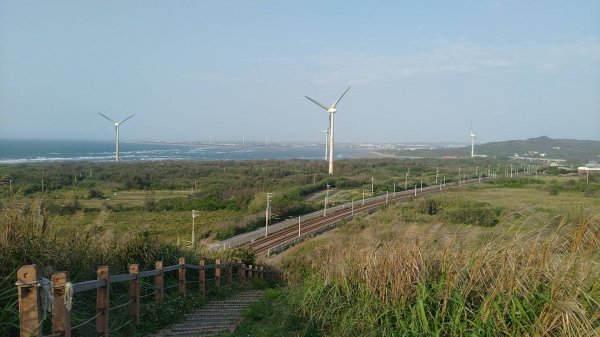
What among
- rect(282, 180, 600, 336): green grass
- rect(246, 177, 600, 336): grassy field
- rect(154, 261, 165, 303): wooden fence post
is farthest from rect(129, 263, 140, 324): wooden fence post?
rect(282, 180, 600, 336): green grass

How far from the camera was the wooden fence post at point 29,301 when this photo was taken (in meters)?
3.99

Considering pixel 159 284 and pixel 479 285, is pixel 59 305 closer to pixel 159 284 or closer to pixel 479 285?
pixel 159 284

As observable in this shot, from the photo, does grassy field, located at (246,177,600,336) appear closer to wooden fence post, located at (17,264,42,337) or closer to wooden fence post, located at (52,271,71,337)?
wooden fence post, located at (52,271,71,337)

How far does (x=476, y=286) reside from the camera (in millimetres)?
5566

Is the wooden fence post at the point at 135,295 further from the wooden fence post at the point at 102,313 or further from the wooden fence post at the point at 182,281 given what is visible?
the wooden fence post at the point at 182,281

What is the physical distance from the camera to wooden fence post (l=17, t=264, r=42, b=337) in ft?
13.1

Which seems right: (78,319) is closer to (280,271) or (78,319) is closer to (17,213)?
(17,213)

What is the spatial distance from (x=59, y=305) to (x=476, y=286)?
408 cm

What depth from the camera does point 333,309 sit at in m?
6.61

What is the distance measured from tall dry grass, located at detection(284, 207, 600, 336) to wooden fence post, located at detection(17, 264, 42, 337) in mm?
3325

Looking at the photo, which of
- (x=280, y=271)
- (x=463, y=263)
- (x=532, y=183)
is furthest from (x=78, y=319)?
(x=532, y=183)

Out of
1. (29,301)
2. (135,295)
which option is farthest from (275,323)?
(29,301)

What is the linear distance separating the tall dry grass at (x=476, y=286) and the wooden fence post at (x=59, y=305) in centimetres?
304

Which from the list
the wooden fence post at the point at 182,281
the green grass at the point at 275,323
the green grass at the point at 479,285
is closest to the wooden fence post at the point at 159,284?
the wooden fence post at the point at 182,281
